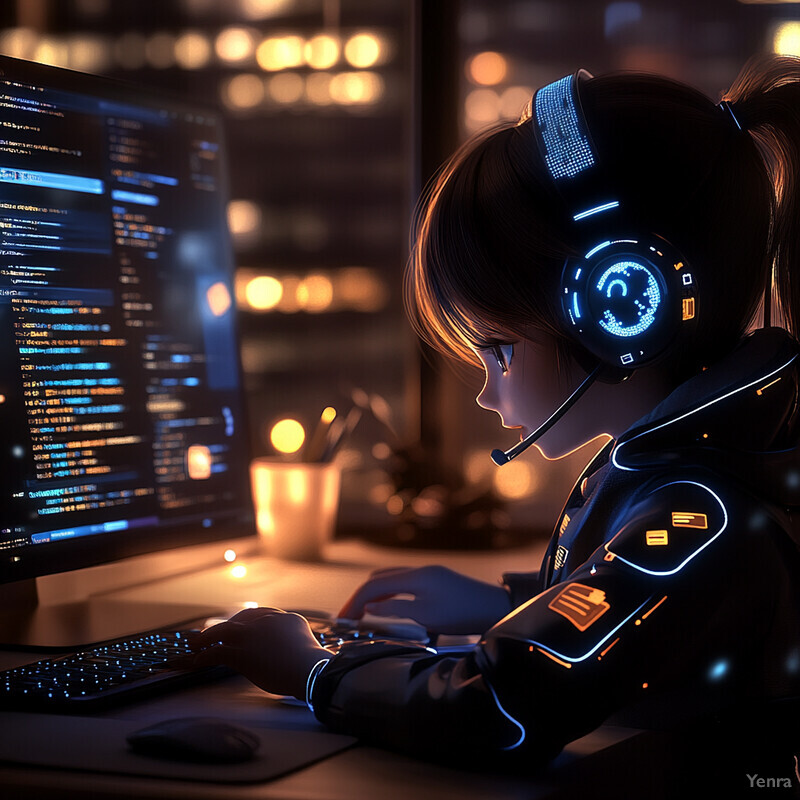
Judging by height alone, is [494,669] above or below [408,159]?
below

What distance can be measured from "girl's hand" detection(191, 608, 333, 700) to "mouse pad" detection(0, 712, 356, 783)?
0.19ft

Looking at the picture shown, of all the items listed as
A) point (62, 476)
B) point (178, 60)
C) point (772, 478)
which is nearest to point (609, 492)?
point (772, 478)

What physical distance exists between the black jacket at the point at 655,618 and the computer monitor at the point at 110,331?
418 millimetres

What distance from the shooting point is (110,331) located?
100 centimetres

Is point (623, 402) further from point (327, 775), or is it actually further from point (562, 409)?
point (327, 775)

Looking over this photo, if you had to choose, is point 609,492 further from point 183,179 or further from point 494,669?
point 183,179

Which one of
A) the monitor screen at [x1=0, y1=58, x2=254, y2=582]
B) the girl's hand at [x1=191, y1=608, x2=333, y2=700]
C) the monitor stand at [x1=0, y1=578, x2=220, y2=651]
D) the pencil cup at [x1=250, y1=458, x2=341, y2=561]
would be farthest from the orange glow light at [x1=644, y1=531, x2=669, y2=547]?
the pencil cup at [x1=250, y1=458, x2=341, y2=561]

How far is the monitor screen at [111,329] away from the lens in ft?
2.95

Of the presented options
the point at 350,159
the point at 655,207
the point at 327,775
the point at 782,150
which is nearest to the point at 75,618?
the point at 327,775

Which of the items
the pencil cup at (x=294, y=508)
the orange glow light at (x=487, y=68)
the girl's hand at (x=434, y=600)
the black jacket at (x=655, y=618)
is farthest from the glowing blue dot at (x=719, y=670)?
the orange glow light at (x=487, y=68)

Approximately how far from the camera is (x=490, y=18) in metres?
1.56

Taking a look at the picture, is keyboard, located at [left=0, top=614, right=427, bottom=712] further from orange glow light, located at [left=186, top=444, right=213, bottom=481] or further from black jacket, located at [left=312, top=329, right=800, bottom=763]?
orange glow light, located at [left=186, top=444, right=213, bottom=481]

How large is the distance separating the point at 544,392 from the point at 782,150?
0.95 ft

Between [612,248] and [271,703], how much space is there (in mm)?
435
